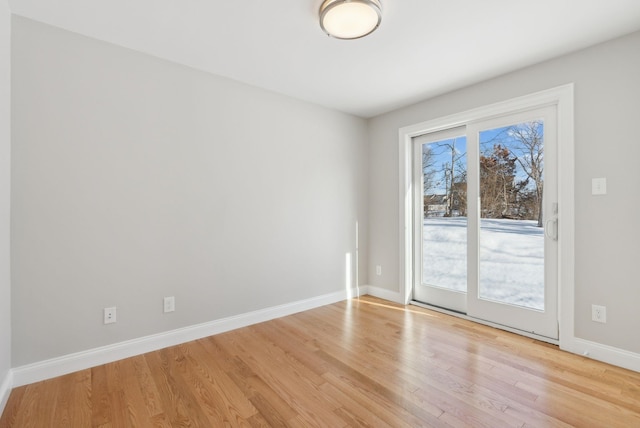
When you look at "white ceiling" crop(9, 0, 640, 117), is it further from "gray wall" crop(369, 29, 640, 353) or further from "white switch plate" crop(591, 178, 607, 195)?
"white switch plate" crop(591, 178, 607, 195)

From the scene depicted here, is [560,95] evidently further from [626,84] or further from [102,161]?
[102,161]

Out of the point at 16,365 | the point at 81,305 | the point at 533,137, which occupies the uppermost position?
the point at 533,137

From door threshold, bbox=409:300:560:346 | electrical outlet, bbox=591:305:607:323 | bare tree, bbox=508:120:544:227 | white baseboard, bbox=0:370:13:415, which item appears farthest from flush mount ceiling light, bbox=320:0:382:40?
white baseboard, bbox=0:370:13:415

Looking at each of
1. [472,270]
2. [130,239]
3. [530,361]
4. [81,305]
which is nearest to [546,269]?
[472,270]

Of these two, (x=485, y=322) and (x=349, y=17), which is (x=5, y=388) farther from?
(x=485, y=322)

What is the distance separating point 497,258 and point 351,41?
2.42 meters

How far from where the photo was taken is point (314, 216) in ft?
11.9

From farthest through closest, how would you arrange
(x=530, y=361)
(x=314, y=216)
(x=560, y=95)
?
(x=314, y=216) → (x=560, y=95) → (x=530, y=361)

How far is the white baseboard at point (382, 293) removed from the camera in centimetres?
379

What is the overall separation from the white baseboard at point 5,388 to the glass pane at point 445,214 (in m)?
3.70

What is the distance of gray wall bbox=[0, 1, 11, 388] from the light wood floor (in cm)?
34

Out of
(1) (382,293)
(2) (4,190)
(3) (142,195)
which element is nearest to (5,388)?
(2) (4,190)

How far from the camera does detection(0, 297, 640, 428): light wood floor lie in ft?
5.49

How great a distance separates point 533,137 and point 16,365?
4382 mm
